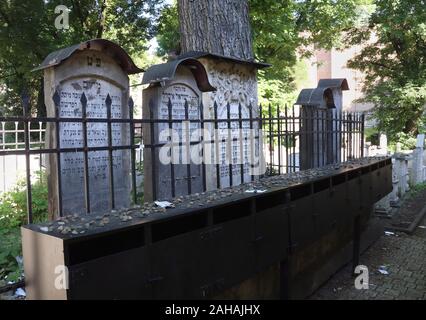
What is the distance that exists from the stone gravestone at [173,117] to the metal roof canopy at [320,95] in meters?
1.76

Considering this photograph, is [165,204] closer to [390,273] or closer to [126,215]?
[126,215]

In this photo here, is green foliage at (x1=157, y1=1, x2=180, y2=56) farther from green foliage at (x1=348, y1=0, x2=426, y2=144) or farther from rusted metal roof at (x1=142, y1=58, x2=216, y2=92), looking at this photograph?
rusted metal roof at (x1=142, y1=58, x2=216, y2=92)

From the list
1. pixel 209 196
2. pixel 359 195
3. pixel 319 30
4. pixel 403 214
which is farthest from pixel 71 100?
pixel 319 30

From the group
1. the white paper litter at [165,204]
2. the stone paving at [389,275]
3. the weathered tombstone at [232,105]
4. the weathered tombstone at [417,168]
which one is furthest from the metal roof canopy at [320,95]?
the weathered tombstone at [417,168]

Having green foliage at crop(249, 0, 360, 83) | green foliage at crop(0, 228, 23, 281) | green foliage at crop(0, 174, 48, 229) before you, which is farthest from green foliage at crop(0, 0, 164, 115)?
green foliage at crop(0, 228, 23, 281)

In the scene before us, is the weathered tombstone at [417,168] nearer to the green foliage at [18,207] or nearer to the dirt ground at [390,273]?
the dirt ground at [390,273]

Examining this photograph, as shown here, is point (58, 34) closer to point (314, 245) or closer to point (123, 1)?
point (123, 1)

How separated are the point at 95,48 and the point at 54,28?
11.7 metres

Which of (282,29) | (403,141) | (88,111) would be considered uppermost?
(282,29)

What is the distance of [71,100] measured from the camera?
4426 millimetres

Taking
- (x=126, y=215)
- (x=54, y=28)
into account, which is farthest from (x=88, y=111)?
(x=54, y=28)

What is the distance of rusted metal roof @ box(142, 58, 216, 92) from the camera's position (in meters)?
4.29

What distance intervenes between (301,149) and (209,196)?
2983 millimetres

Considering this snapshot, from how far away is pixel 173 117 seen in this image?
482cm
